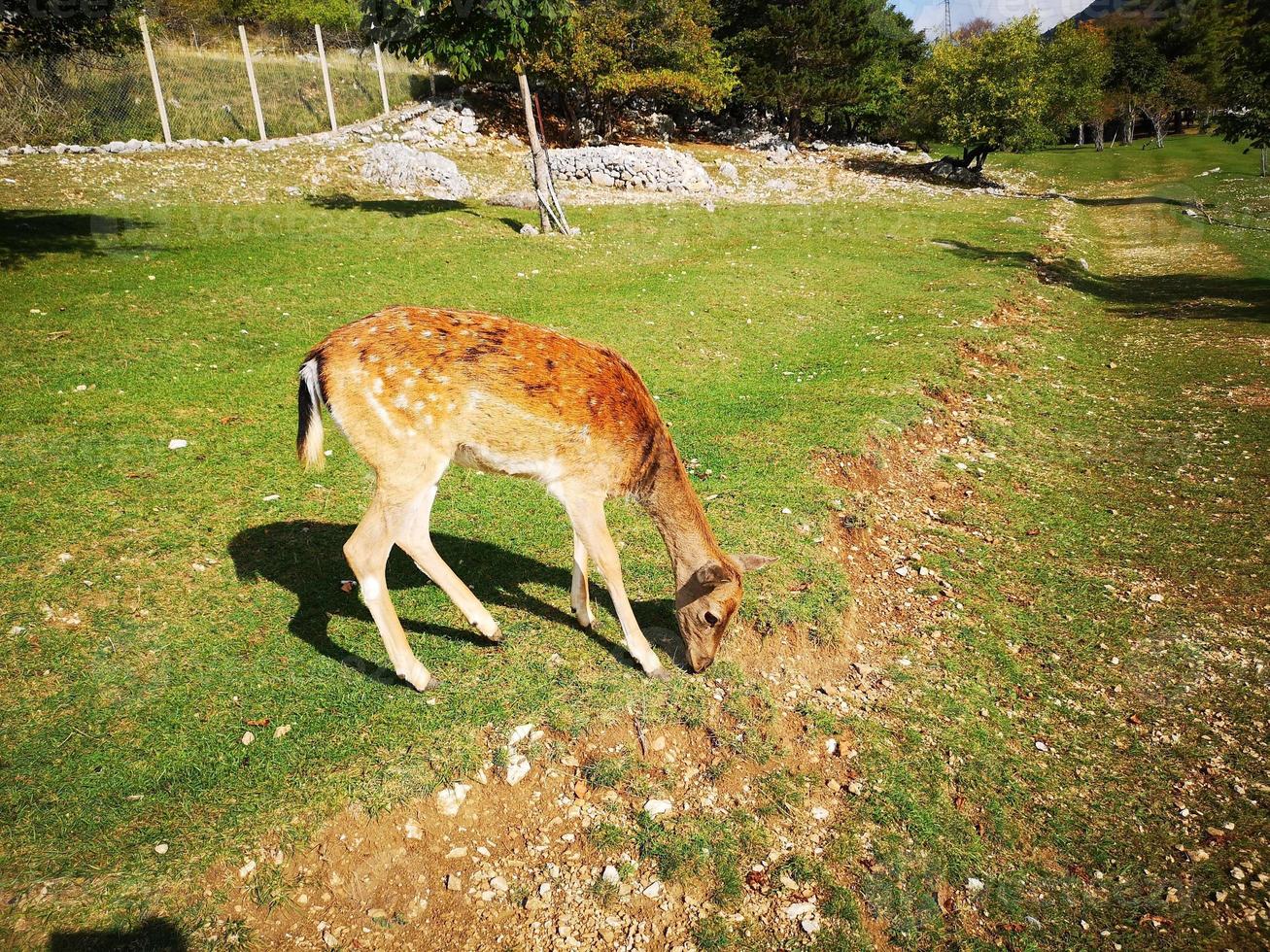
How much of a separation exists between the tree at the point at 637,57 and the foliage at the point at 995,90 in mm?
12252

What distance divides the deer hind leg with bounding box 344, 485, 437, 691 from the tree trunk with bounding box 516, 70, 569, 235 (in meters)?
15.2

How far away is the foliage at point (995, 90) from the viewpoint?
1431 inches

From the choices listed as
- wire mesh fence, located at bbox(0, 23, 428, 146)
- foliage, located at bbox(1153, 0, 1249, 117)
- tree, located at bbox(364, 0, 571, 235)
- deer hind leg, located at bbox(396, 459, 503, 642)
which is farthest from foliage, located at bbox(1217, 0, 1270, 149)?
foliage, located at bbox(1153, 0, 1249, 117)

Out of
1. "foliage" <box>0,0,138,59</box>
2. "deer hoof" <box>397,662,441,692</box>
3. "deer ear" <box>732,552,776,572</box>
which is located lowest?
"deer hoof" <box>397,662,441,692</box>

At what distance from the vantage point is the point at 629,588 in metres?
6.05

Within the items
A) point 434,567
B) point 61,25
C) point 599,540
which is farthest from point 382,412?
point 61,25

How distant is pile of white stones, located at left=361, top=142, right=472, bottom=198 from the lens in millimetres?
22234

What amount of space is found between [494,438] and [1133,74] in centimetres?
7704

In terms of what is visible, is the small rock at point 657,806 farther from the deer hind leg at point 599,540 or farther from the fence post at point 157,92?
the fence post at point 157,92

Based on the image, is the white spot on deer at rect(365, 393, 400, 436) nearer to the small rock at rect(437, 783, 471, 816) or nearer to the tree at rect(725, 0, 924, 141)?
the small rock at rect(437, 783, 471, 816)

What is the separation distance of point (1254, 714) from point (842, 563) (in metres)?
3.12

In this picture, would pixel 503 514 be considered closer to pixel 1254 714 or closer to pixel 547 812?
pixel 547 812

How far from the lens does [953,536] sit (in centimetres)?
736

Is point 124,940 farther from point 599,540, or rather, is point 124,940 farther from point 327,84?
point 327,84
